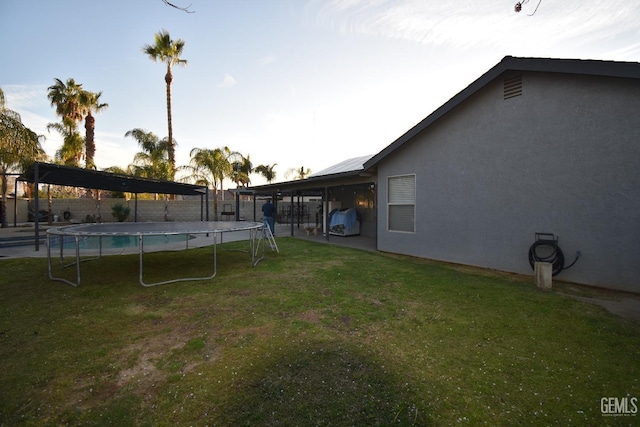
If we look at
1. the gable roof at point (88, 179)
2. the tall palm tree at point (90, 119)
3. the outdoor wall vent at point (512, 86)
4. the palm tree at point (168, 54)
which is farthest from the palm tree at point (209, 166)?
the outdoor wall vent at point (512, 86)

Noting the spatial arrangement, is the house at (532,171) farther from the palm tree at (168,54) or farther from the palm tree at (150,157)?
the palm tree at (168,54)

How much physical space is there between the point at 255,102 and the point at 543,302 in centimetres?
1394

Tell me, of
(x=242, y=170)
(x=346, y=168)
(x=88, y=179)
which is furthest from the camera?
(x=242, y=170)

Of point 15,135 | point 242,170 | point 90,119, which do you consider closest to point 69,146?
point 90,119

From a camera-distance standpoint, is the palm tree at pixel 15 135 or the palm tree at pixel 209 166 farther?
the palm tree at pixel 209 166

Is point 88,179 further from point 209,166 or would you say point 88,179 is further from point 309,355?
point 309,355

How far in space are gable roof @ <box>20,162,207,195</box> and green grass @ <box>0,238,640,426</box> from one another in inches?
177

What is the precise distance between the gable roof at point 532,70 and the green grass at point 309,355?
12.5ft

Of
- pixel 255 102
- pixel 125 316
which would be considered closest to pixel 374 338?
pixel 125 316

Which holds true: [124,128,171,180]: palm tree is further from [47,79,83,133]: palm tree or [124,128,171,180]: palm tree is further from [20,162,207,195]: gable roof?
[20,162,207,195]: gable roof

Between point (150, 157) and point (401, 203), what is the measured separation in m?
18.9

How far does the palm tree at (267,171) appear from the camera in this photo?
31572 millimetres

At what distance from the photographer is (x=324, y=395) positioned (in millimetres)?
2076

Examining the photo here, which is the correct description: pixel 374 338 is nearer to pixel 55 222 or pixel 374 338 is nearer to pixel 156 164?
pixel 156 164
